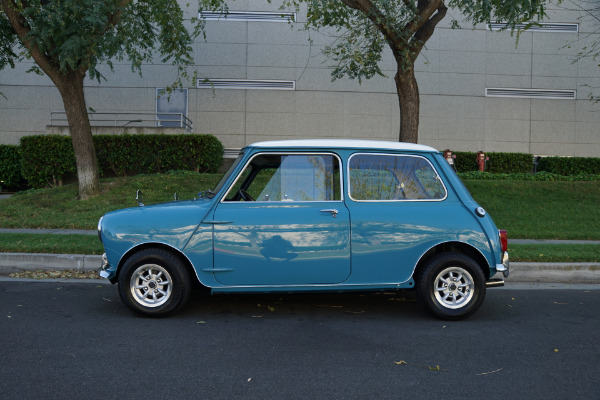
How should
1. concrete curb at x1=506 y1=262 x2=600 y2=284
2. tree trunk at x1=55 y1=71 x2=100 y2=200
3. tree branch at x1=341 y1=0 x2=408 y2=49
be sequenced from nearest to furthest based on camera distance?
1. concrete curb at x1=506 y1=262 x2=600 y2=284
2. tree branch at x1=341 y1=0 x2=408 y2=49
3. tree trunk at x1=55 y1=71 x2=100 y2=200

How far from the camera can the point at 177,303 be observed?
18.0 ft

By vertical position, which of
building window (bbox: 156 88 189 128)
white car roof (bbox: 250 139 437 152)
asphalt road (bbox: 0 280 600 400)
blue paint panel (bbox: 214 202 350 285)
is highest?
building window (bbox: 156 88 189 128)

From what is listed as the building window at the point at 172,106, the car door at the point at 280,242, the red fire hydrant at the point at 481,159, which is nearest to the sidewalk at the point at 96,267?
the car door at the point at 280,242

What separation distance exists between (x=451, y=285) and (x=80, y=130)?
33.9 ft

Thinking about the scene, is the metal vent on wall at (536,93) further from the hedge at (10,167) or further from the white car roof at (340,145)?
the hedge at (10,167)

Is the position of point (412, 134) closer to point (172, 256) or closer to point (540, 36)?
point (172, 256)

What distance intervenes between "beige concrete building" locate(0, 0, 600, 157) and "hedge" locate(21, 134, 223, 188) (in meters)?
3.04

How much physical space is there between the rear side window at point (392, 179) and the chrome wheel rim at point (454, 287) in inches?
31.6

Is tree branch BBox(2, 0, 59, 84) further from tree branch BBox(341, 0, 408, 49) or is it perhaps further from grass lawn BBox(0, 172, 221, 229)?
tree branch BBox(341, 0, 408, 49)

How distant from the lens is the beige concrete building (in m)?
21.4

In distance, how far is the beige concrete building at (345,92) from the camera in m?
21.4

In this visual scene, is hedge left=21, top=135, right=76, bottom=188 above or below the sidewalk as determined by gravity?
above

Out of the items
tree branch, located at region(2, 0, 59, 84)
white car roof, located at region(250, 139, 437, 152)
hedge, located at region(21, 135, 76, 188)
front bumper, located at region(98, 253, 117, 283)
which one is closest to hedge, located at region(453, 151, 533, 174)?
hedge, located at region(21, 135, 76, 188)

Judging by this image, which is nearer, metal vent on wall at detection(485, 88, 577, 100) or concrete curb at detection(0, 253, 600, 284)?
concrete curb at detection(0, 253, 600, 284)
